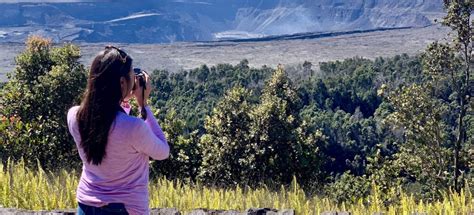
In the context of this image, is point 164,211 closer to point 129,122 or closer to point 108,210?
point 108,210

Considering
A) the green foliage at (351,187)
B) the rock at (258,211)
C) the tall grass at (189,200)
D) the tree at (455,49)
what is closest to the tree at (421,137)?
the tree at (455,49)

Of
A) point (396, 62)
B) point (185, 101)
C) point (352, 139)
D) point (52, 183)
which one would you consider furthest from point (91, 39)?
point (52, 183)

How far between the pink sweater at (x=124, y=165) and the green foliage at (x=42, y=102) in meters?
7.69

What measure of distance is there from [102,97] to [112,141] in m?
0.25

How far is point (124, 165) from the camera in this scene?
398 centimetres

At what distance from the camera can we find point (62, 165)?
1120 cm

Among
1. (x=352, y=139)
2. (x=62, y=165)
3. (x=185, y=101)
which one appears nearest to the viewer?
(x=62, y=165)

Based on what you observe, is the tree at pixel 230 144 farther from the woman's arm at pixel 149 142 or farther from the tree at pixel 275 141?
the woman's arm at pixel 149 142

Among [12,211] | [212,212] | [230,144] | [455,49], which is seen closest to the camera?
[212,212]

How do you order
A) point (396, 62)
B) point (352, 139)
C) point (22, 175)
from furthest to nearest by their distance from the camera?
point (396, 62) < point (352, 139) < point (22, 175)

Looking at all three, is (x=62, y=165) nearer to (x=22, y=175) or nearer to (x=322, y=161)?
(x=22, y=175)

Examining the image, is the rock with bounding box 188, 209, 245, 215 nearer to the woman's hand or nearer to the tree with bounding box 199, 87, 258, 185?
the woman's hand

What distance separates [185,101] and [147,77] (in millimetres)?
33436

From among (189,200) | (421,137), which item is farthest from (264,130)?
(189,200)
